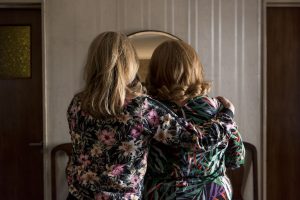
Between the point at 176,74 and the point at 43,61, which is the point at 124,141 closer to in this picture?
the point at 176,74

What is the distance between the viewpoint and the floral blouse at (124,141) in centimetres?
121

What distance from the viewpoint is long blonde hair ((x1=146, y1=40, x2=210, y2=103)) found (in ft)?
4.34

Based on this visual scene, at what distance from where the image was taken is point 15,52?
9.22 ft

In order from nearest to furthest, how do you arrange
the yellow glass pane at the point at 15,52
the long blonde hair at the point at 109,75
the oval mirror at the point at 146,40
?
1. the long blonde hair at the point at 109,75
2. the oval mirror at the point at 146,40
3. the yellow glass pane at the point at 15,52

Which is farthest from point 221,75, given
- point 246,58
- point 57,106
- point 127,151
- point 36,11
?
point 127,151

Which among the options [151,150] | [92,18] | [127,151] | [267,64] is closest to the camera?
[127,151]

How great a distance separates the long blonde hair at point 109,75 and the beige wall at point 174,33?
149 centimetres

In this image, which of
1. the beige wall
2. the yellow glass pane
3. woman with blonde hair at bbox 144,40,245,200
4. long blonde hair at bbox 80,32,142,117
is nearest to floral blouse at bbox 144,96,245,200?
woman with blonde hair at bbox 144,40,245,200

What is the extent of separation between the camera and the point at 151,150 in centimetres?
133

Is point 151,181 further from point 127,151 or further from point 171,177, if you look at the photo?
point 127,151

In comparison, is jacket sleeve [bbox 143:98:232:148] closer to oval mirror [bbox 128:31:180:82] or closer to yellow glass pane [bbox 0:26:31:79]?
oval mirror [bbox 128:31:180:82]

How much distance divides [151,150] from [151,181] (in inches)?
4.5

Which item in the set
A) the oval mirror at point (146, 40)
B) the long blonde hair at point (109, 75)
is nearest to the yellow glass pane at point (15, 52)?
the oval mirror at point (146, 40)

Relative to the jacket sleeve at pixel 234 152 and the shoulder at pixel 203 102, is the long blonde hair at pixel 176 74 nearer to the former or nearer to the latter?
the shoulder at pixel 203 102
